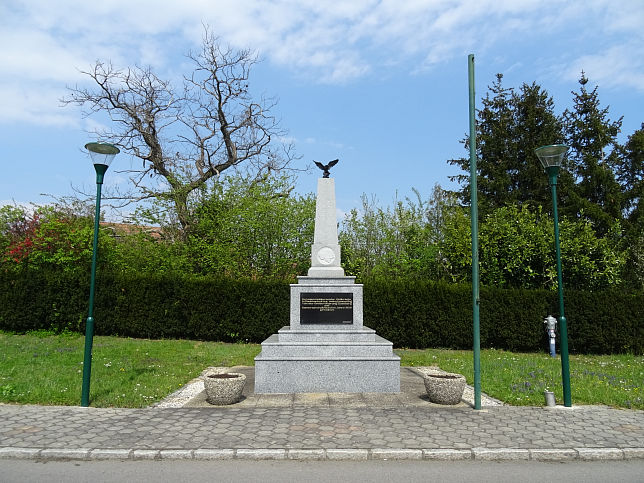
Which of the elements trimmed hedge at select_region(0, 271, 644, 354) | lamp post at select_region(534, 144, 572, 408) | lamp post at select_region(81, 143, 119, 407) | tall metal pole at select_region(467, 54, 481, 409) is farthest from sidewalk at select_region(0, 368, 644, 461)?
trimmed hedge at select_region(0, 271, 644, 354)

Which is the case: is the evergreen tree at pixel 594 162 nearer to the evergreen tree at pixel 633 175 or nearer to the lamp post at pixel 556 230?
the evergreen tree at pixel 633 175

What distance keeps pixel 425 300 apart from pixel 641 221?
19784 millimetres

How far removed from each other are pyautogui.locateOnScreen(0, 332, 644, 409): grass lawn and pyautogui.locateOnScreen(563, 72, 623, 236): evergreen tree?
16015 millimetres

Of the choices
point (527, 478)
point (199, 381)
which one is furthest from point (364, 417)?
point (199, 381)

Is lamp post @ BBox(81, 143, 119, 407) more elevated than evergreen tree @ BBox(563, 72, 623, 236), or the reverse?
evergreen tree @ BBox(563, 72, 623, 236)

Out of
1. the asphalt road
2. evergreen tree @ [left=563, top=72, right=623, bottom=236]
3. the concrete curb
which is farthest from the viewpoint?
evergreen tree @ [left=563, top=72, right=623, bottom=236]

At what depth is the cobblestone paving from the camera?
5.70 metres

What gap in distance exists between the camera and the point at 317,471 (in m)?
5.02

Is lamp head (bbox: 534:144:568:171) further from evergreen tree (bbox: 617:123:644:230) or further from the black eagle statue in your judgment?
evergreen tree (bbox: 617:123:644:230)

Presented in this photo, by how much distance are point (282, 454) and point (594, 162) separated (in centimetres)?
3149

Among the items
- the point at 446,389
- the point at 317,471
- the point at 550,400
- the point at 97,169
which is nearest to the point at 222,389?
the point at 317,471

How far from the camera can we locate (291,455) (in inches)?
213

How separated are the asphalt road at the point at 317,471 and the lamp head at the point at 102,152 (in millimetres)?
4914

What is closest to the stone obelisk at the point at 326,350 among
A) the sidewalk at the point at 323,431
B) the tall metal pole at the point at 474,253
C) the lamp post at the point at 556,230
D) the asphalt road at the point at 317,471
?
the sidewalk at the point at 323,431
